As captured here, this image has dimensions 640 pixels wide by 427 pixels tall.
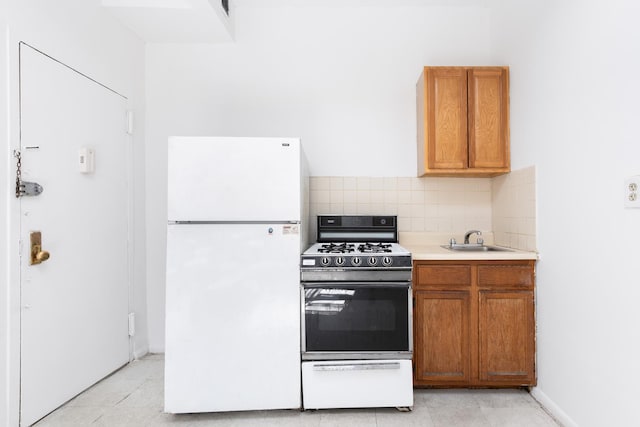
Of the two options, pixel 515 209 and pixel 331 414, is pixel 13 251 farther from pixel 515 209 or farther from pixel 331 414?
pixel 515 209

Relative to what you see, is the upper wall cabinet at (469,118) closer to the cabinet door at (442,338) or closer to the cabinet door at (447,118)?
the cabinet door at (447,118)

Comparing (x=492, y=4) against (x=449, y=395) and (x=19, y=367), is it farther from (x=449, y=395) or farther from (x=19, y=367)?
(x=19, y=367)

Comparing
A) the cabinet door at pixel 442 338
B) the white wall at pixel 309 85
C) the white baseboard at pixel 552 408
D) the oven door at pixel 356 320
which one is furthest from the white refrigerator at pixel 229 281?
the white baseboard at pixel 552 408

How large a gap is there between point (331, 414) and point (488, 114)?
2.28 metres

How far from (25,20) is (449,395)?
3.28 meters

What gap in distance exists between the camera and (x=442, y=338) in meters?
2.38

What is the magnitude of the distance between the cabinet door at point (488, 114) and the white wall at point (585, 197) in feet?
0.61

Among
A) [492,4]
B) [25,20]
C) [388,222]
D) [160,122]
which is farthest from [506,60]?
[25,20]

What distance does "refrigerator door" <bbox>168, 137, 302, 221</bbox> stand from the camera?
2127 mm

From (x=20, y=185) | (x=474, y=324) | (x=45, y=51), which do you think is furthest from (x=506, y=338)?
(x=45, y=51)

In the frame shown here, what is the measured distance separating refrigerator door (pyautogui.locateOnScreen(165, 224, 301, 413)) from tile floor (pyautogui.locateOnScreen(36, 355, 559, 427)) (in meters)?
0.09

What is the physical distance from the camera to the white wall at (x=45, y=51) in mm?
1865

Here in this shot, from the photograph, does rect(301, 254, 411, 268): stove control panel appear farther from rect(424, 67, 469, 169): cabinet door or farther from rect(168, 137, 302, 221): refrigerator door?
rect(424, 67, 469, 169): cabinet door

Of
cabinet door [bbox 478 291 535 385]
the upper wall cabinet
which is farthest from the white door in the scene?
cabinet door [bbox 478 291 535 385]
